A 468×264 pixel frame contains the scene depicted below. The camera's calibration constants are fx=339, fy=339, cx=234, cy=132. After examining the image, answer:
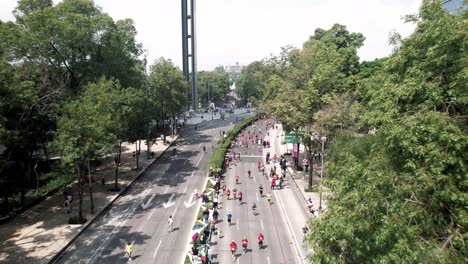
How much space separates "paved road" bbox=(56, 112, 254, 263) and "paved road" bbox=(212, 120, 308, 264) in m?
3.11

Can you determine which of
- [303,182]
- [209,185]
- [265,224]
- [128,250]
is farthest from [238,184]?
[128,250]

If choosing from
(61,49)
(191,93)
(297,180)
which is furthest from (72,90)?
(191,93)

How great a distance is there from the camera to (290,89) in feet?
118

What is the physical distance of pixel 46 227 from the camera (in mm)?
26734

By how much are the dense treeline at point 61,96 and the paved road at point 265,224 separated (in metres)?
12.4

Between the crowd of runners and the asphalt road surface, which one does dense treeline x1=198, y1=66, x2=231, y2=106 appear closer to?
the crowd of runners

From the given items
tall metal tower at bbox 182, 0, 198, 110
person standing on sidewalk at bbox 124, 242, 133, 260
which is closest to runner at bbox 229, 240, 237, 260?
person standing on sidewalk at bbox 124, 242, 133, 260

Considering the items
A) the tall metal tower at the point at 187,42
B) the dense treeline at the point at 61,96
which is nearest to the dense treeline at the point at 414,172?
the dense treeline at the point at 61,96

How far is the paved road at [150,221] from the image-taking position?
22.7 metres

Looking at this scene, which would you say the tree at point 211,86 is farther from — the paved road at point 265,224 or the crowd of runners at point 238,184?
the paved road at point 265,224

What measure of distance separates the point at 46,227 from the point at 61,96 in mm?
12019

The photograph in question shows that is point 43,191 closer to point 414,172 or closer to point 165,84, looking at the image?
point 165,84

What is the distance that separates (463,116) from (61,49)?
113 ft

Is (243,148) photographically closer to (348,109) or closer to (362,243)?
(348,109)
